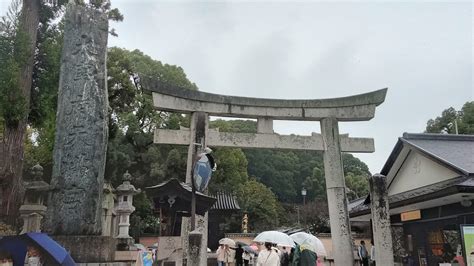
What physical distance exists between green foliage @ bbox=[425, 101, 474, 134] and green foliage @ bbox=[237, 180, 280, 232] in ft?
59.9

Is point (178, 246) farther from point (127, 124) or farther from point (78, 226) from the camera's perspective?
point (127, 124)

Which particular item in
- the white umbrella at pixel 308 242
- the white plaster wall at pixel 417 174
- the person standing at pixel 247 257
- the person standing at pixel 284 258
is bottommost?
the person standing at pixel 247 257

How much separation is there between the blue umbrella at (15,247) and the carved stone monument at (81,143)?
232cm

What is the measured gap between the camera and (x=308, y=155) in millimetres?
58094

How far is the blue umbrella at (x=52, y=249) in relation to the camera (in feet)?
13.1

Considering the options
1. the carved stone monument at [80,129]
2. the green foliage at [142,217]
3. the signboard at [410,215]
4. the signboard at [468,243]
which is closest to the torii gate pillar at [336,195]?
the signboard at [410,215]

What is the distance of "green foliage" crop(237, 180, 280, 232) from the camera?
34844mm

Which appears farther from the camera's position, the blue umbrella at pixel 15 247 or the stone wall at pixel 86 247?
the stone wall at pixel 86 247

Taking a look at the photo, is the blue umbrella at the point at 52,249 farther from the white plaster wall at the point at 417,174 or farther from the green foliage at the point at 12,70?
the white plaster wall at the point at 417,174

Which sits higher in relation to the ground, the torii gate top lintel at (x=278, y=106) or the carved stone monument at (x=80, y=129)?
the torii gate top lintel at (x=278, y=106)

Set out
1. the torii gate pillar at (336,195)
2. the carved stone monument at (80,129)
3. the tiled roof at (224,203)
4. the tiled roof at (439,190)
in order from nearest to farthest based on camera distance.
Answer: the carved stone monument at (80,129) → the tiled roof at (439,190) → the torii gate pillar at (336,195) → the tiled roof at (224,203)

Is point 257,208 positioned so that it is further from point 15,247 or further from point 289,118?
point 15,247

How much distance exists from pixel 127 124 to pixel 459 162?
24315 millimetres

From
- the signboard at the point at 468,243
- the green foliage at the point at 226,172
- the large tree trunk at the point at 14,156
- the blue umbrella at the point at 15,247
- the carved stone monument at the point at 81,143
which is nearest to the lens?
the blue umbrella at the point at 15,247
